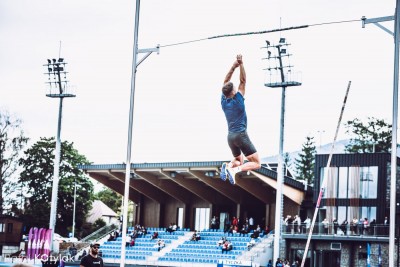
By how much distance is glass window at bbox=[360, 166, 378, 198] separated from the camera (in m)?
36.5

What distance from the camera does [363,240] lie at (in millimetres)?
34250

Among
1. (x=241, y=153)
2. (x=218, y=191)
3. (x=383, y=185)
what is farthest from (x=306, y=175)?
(x=241, y=153)

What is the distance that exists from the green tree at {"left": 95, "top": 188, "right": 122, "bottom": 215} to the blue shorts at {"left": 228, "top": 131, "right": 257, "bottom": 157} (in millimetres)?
67764

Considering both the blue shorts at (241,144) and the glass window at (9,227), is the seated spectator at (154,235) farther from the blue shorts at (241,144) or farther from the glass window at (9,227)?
the blue shorts at (241,144)

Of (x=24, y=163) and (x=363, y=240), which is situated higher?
(x=24, y=163)

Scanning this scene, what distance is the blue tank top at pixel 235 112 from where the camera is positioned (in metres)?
15.2

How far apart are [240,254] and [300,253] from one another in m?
2.95

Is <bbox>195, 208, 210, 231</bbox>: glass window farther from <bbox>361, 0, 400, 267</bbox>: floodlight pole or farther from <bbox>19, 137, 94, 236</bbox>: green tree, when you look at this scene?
<bbox>361, 0, 400, 267</bbox>: floodlight pole

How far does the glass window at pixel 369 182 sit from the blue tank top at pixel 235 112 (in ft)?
73.4

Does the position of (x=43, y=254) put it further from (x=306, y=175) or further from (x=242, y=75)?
(x=306, y=175)

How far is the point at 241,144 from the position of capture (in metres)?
15.3

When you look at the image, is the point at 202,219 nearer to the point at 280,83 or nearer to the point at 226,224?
the point at 226,224

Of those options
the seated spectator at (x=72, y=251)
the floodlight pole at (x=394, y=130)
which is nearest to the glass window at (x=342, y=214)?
the seated spectator at (x=72, y=251)

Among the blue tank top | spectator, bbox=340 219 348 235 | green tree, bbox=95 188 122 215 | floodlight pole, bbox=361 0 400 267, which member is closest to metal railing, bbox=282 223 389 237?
spectator, bbox=340 219 348 235
